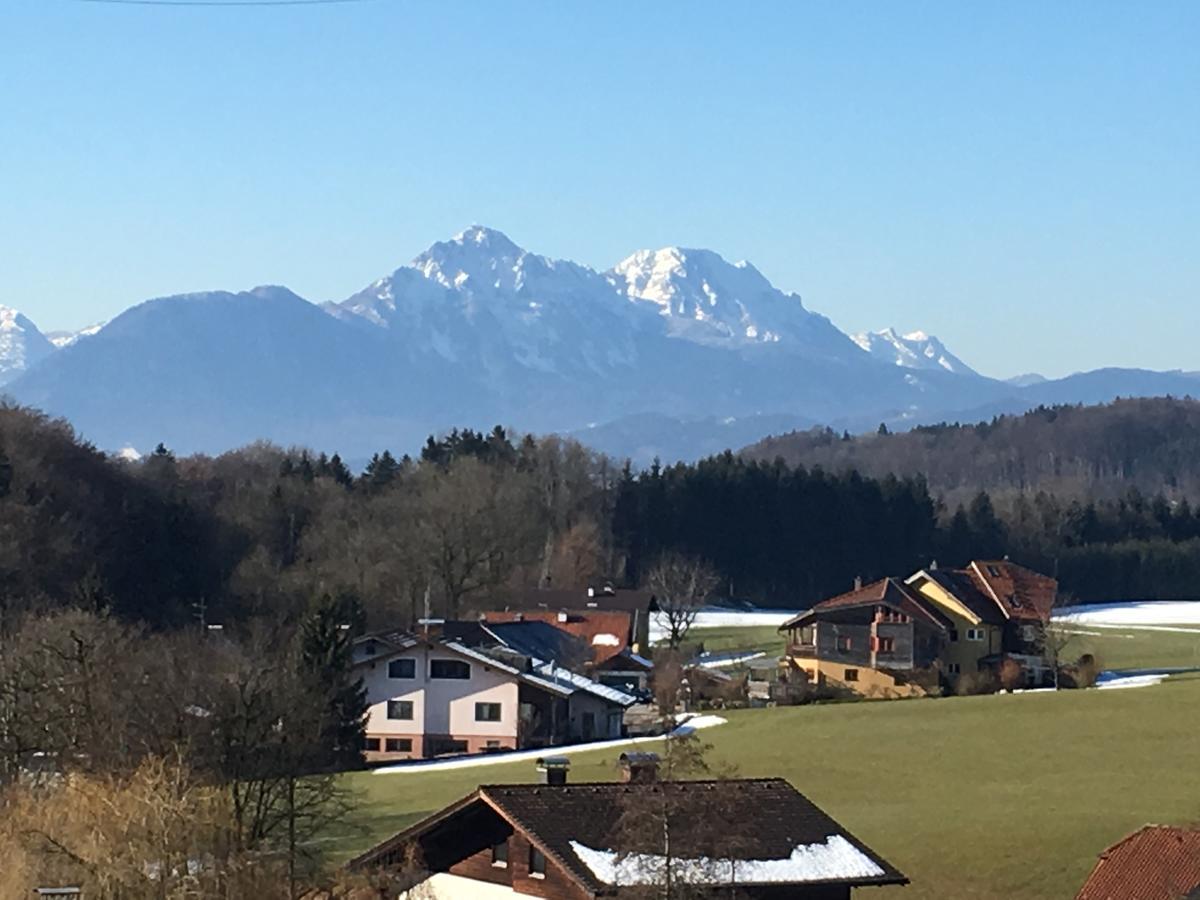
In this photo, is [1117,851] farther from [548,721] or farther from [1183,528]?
[1183,528]

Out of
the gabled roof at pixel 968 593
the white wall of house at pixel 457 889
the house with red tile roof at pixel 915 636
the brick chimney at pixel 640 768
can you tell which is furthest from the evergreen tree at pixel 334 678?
the white wall of house at pixel 457 889

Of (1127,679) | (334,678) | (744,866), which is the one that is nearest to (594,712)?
(334,678)

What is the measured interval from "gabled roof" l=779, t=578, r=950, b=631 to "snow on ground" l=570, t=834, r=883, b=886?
157 feet

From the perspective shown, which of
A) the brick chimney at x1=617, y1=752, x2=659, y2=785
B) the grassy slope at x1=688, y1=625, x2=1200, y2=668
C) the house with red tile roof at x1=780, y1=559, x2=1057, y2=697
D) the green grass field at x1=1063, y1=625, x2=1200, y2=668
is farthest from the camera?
the grassy slope at x1=688, y1=625, x2=1200, y2=668

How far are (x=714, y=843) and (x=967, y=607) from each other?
55634 millimetres

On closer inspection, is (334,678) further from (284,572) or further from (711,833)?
(711,833)

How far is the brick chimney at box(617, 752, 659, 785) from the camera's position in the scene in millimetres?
28016

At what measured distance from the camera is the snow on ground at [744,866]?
23.5 m

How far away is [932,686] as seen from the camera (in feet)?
242

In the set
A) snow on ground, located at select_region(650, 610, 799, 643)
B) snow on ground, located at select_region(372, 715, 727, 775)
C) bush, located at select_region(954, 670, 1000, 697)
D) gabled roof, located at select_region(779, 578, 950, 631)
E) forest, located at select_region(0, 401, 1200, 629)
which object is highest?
forest, located at select_region(0, 401, 1200, 629)

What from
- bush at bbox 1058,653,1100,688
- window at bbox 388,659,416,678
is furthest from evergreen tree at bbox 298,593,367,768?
bush at bbox 1058,653,1100,688

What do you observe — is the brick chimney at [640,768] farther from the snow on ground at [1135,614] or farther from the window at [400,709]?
the snow on ground at [1135,614]

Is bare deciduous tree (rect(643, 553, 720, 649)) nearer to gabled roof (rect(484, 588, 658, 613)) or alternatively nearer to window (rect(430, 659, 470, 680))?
gabled roof (rect(484, 588, 658, 613))

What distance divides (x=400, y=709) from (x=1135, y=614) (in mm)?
59567
